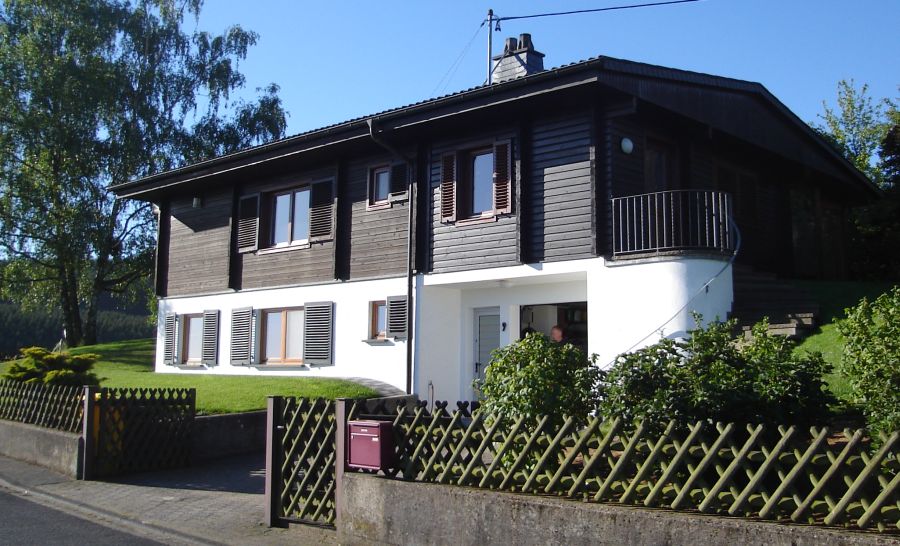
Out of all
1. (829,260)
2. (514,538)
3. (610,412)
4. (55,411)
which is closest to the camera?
(514,538)

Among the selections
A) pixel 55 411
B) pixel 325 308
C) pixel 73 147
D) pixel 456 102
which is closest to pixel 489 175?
pixel 456 102

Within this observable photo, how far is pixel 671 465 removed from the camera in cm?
537

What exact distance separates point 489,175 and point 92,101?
77.6 feet

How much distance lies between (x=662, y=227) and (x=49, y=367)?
10.9 meters

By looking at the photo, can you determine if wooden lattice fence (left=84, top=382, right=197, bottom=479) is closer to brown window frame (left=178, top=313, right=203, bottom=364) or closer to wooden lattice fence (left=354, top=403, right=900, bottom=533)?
wooden lattice fence (left=354, top=403, right=900, bottom=533)

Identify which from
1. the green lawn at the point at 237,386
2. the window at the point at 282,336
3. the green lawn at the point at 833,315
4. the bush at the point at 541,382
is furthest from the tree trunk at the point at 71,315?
the bush at the point at 541,382

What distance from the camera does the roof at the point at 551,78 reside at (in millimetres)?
13016

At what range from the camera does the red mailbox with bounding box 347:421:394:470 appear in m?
A: 6.98

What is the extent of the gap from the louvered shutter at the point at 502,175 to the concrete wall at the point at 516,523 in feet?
27.9

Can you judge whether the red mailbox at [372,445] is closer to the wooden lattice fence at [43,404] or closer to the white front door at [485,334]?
Answer: the wooden lattice fence at [43,404]

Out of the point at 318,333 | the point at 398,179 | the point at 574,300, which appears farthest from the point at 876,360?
the point at 318,333

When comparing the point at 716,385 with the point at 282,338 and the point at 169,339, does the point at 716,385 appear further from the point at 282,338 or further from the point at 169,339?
the point at 169,339

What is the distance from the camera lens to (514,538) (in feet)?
19.4

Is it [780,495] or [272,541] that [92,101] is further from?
[780,495]
